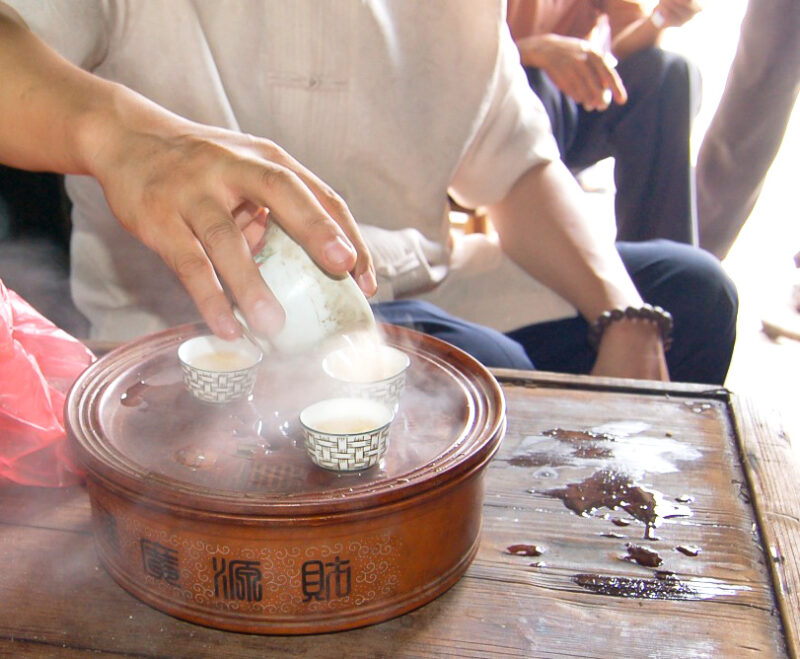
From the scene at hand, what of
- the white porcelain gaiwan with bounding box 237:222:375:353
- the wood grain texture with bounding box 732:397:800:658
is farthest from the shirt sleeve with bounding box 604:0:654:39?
the white porcelain gaiwan with bounding box 237:222:375:353

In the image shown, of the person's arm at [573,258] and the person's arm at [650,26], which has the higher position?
the person's arm at [650,26]

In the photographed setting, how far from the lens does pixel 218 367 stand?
131cm

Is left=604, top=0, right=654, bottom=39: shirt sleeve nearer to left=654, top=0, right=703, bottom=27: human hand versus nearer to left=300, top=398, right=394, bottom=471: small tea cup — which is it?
left=654, top=0, right=703, bottom=27: human hand

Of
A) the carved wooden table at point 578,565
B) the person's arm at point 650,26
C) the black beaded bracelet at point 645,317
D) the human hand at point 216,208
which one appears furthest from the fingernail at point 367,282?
the person's arm at point 650,26

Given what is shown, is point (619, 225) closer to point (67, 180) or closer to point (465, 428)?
point (67, 180)

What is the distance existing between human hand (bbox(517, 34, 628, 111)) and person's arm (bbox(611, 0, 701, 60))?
58cm

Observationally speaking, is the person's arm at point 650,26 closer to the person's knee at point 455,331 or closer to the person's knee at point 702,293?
the person's knee at point 702,293

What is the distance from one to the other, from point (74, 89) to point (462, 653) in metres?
1.08

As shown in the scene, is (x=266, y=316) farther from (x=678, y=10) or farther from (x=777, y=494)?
(x=678, y=10)

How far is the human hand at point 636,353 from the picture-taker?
2.00m

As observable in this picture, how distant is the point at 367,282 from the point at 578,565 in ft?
1.71

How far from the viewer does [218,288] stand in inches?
44.0

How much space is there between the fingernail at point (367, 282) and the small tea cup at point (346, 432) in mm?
188

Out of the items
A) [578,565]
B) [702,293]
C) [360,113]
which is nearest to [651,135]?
[702,293]
